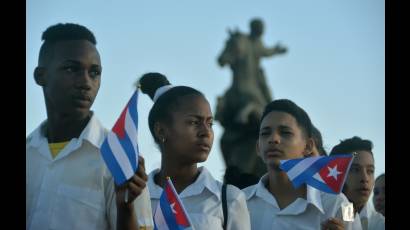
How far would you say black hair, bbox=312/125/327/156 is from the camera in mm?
5992

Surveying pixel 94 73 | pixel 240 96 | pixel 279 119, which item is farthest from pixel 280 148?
pixel 240 96

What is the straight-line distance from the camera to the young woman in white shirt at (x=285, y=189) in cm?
538

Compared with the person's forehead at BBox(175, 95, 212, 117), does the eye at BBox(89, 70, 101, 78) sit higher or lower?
higher

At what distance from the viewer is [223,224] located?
197 inches

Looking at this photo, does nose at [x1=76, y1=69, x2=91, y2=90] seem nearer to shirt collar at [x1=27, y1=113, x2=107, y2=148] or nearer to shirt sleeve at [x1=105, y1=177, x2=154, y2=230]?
shirt collar at [x1=27, y1=113, x2=107, y2=148]

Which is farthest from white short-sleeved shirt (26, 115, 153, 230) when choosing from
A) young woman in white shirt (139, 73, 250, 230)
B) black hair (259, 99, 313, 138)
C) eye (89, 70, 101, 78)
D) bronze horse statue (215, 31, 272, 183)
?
bronze horse statue (215, 31, 272, 183)

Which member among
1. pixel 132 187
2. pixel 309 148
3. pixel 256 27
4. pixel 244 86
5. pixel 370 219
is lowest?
pixel 370 219

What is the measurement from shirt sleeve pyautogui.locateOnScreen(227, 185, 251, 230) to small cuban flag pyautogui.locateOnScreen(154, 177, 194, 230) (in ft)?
0.81

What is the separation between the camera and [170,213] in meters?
4.89

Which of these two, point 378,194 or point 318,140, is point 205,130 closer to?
point 318,140

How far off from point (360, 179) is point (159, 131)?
1.30 metres

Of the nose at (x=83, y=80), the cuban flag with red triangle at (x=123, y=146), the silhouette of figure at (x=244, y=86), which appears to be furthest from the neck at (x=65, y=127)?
the silhouette of figure at (x=244, y=86)

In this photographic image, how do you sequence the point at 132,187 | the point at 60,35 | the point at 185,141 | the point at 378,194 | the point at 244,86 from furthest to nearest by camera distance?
the point at 244,86
the point at 378,194
the point at 185,141
the point at 60,35
the point at 132,187
